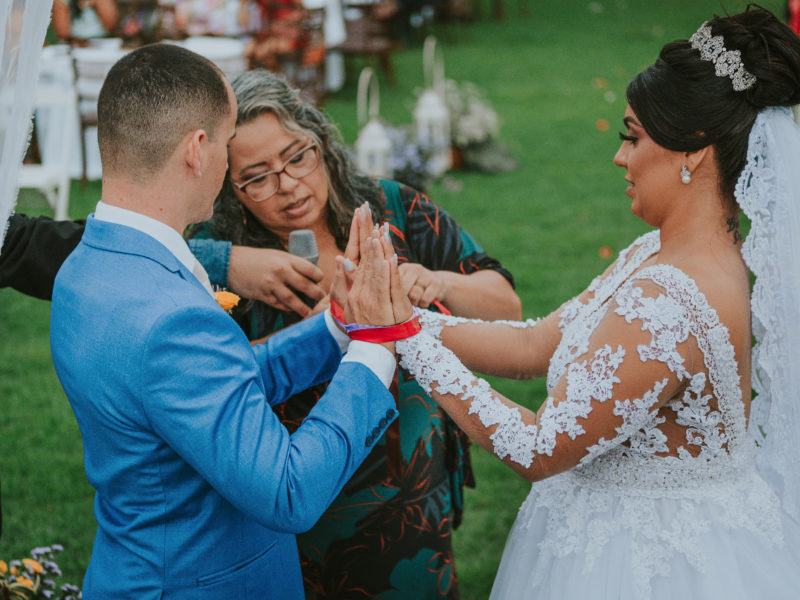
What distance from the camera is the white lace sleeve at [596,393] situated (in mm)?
2010

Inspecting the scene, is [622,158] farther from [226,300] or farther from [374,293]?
[226,300]

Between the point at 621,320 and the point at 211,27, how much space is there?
32.7 ft

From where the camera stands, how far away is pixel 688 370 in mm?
2039

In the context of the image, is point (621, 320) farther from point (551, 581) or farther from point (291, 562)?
point (291, 562)

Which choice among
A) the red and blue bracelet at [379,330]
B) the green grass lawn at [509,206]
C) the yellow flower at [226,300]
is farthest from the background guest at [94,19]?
the red and blue bracelet at [379,330]

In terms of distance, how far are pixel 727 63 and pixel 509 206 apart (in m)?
6.74

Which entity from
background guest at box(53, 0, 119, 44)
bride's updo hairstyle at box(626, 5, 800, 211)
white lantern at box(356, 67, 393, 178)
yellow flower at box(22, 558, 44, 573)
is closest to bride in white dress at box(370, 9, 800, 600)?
bride's updo hairstyle at box(626, 5, 800, 211)

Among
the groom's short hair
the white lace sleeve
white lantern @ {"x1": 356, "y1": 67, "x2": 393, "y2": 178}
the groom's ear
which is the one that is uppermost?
the groom's short hair

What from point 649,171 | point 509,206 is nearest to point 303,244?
point 649,171

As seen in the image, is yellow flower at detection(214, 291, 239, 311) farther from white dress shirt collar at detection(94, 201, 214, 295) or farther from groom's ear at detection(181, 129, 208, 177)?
groom's ear at detection(181, 129, 208, 177)

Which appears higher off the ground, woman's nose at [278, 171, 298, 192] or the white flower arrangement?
woman's nose at [278, 171, 298, 192]

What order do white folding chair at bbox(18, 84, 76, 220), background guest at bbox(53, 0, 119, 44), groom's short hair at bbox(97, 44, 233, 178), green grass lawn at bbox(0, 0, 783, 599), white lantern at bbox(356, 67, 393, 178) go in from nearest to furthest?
groom's short hair at bbox(97, 44, 233, 178), green grass lawn at bbox(0, 0, 783, 599), white lantern at bbox(356, 67, 393, 178), white folding chair at bbox(18, 84, 76, 220), background guest at bbox(53, 0, 119, 44)

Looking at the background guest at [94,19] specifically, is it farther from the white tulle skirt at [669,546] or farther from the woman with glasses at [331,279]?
the white tulle skirt at [669,546]

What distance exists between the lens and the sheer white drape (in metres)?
1.69
